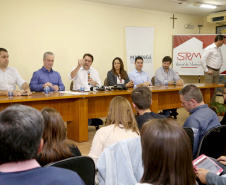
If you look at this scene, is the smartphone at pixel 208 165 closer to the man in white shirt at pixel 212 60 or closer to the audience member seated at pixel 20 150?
the audience member seated at pixel 20 150

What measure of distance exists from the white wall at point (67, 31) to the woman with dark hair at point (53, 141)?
420 centimetres

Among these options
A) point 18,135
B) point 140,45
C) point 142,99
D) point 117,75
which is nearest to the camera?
point 18,135

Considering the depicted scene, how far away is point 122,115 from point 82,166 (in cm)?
63

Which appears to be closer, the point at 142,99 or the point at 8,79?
the point at 142,99

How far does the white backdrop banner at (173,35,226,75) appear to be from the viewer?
7.46 meters

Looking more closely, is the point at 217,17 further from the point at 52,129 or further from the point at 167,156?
the point at 167,156

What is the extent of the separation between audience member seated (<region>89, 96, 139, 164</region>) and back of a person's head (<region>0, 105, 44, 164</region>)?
3.35 ft

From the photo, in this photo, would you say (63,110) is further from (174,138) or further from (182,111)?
(182,111)

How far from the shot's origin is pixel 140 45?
23.0 ft

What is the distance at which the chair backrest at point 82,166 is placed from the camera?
4.31ft

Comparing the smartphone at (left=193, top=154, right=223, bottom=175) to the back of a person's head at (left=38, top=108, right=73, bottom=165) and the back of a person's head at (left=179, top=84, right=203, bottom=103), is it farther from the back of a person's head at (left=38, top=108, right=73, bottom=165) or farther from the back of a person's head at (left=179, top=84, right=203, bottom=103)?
the back of a person's head at (left=179, top=84, right=203, bottom=103)

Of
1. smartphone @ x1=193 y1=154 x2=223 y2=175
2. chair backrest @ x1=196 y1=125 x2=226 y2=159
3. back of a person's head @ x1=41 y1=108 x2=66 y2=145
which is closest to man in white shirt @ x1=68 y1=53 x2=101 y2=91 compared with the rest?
chair backrest @ x1=196 y1=125 x2=226 y2=159

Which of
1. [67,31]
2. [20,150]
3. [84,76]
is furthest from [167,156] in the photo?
[67,31]

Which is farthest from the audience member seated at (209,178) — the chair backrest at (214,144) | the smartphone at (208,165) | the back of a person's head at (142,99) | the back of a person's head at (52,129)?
the back of a person's head at (142,99)
